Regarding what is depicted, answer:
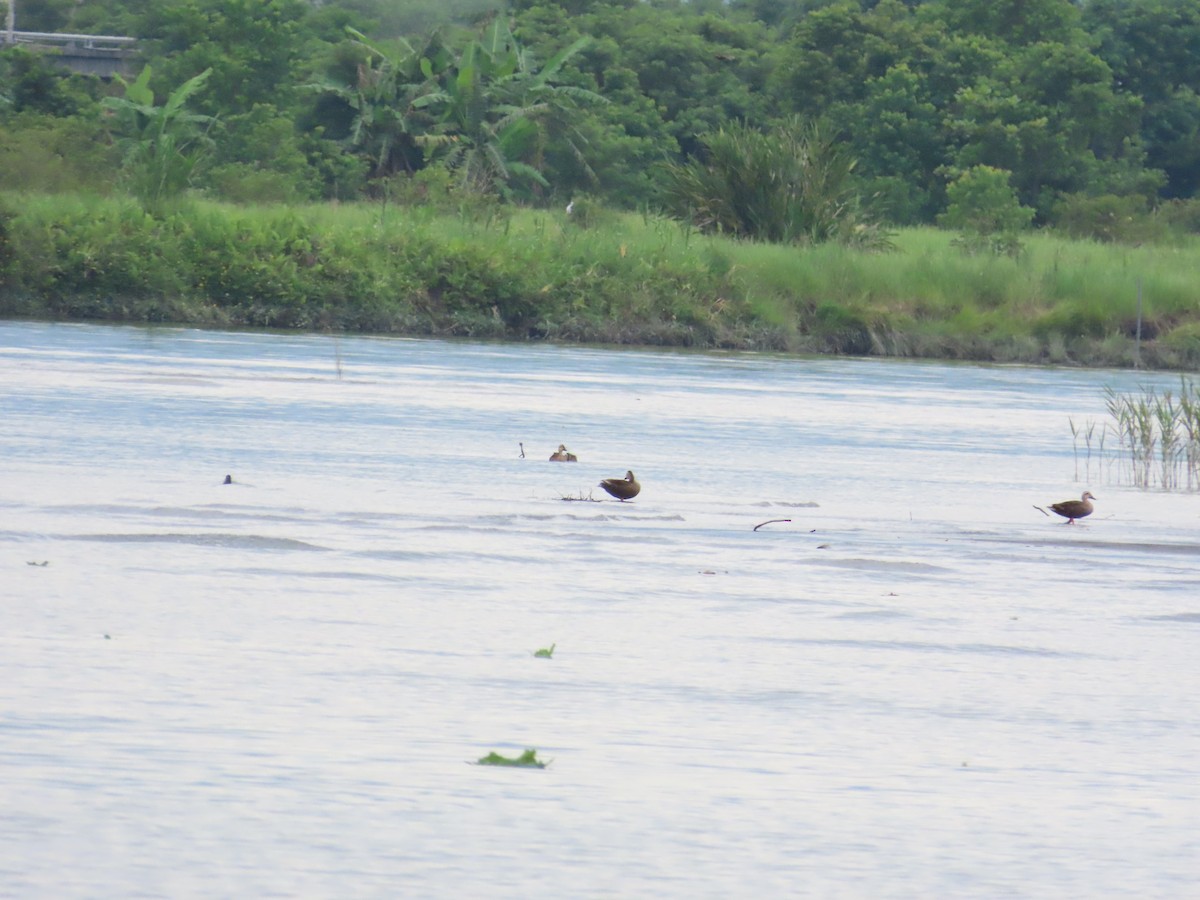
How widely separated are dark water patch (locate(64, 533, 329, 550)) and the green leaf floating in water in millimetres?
4043

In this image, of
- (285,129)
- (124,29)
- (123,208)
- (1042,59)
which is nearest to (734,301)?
(123,208)

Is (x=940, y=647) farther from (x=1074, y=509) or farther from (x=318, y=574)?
(x=1074, y=509)

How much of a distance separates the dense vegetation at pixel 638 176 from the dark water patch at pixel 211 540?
65.7ft

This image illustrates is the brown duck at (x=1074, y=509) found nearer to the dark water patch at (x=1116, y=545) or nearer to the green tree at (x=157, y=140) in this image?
the dark water patch at (x=1116, y=545)

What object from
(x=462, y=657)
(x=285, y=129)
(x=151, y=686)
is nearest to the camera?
(x=151, y=686)

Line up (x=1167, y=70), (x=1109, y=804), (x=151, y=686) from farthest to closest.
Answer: (x=1167, y=70)
(x=151, y=686)
(x=1109, y=804)

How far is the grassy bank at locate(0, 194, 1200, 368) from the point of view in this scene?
2981 centimetres

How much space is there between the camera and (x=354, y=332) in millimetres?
30328

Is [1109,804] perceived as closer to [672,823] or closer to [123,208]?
[672,823]

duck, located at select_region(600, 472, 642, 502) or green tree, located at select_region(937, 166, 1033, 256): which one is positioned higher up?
duck, located at select_region(600, 472, 642, 502)

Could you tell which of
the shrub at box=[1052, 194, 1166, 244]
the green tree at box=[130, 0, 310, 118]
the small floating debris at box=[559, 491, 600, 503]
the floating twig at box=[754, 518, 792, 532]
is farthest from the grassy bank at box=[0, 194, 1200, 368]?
the floating twig at box=[754, 518, 792, 532]

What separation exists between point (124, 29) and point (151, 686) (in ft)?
195

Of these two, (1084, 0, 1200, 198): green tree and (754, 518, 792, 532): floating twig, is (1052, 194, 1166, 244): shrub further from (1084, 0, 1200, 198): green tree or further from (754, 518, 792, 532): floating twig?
(754, 518, 792, 532): floating twig

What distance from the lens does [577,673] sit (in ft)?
24.6
